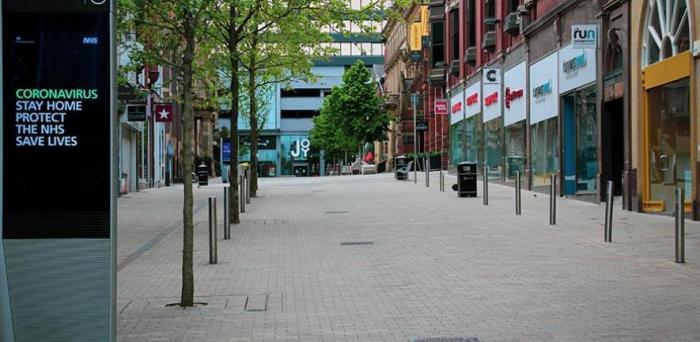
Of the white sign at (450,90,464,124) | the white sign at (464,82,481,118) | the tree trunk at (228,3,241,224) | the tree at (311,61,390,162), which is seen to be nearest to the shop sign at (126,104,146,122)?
the tree trunk at (228,3,241,224)

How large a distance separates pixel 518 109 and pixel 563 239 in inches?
740

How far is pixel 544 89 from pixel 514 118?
5.10m

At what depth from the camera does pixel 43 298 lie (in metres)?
5.52

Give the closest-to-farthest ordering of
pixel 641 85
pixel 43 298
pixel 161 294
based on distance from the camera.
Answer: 1. pixel 43 298
2. pixel 161 294
3. pixel 641 85

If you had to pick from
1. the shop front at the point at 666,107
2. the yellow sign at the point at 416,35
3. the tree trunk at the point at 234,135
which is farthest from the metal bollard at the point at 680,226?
the yellow sign at the point at 416,35

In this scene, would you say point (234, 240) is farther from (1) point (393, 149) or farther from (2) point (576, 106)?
(1) point (393, 149)

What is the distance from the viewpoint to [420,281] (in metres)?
10.4

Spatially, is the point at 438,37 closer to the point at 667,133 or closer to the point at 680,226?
the point at 667,133

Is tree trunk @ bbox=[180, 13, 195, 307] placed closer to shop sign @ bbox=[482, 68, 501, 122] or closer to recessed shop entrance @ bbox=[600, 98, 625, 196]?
recessed shop entrance @ bbox=[600, 98, 625, 196]

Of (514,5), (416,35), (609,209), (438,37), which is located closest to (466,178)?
(514,5)

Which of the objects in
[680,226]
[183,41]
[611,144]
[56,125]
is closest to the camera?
[56,125]

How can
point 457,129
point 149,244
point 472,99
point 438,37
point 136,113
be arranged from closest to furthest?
point 149,244
point 136,113
point 472,99
point 457,129
point 438,37

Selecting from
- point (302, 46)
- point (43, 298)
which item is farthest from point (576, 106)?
point (43, 298)

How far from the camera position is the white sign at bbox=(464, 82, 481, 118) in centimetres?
4138
